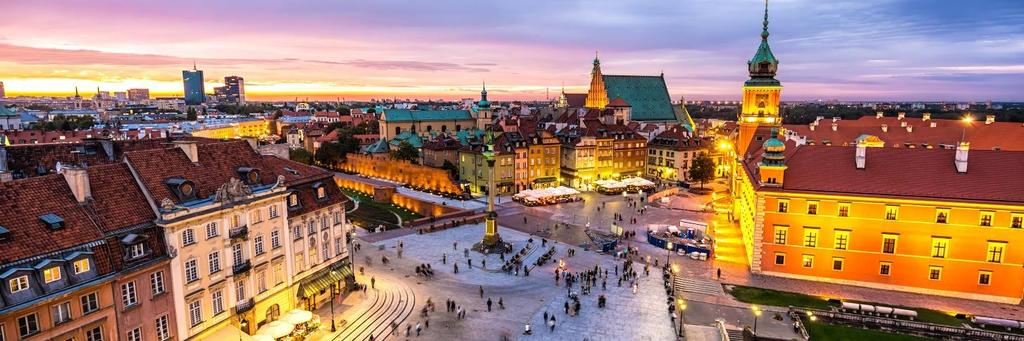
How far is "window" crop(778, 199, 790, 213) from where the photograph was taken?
49.7 metres

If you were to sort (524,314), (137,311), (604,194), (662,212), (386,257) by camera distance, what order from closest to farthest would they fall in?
(137,311)
(524,314)
(386,257)
(662,212)
(604,194)

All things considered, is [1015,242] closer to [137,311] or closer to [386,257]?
[386,257]

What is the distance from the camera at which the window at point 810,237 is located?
162 ft

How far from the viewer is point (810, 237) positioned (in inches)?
1951

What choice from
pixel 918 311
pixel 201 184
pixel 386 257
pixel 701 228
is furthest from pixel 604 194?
pixel 201 184

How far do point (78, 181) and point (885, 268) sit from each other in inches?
2230

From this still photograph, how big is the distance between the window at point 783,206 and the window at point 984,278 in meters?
14.6

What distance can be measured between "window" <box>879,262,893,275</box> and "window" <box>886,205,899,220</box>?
154 inches

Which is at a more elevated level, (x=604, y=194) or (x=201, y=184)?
(x=201, y=184)

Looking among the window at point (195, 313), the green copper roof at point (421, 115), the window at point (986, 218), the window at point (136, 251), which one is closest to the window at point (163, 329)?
the window at point (195, 313)

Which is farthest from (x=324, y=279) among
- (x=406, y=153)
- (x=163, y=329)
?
(x=406, y=153)

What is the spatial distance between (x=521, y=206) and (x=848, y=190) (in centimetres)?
4409

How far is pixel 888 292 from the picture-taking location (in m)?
47.4

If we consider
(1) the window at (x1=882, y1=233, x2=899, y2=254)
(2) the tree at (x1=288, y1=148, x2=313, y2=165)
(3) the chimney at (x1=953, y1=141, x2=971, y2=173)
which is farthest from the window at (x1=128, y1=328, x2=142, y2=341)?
(2) the tree at (x1=288, y1=148, x2=313, y2=165)
